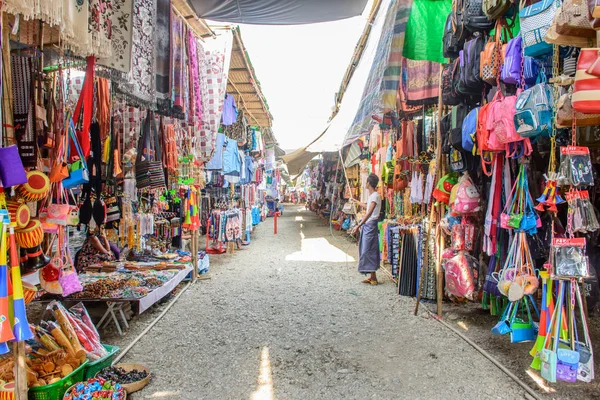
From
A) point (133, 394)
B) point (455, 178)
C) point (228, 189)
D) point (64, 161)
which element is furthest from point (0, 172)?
point (228, 189)

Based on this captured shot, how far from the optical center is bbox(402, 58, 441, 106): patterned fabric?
4.91 m

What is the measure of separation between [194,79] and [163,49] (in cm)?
74

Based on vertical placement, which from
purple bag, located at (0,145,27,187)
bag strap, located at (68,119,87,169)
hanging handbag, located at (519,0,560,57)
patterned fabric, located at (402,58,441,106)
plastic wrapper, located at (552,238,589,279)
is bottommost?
plastic wrapper, located at (552,238,589,279)

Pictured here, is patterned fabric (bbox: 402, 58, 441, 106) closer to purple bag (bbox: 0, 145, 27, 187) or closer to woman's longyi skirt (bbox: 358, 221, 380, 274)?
woman's longyi skirt (bbox: 358, 221, 380, 274)

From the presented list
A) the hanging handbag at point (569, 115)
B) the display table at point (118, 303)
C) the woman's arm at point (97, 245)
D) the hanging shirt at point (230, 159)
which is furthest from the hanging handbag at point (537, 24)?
the hanging shirt at point (230, 159)

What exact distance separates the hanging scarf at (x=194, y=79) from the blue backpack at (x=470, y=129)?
287 centimetres

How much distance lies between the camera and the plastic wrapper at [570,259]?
2.46 m

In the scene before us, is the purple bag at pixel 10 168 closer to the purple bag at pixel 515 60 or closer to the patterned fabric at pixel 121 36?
the patterned fabric at pixel 121 36

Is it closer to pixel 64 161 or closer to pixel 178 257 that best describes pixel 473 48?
pixel 64 161

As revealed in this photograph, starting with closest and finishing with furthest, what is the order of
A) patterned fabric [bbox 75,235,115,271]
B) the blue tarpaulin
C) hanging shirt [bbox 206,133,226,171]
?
the blue tarpaulin
patterned fabric [bbox 75,235,115,271]
hanging shirt [bbox 206,133,226,171]

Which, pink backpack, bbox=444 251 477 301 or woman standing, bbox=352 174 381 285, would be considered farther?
woman standing, bbox=352 174 381 285

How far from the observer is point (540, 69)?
9.15 ft

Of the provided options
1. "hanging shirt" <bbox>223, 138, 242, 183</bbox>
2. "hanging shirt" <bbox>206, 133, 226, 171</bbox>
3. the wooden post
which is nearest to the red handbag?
the wooden post

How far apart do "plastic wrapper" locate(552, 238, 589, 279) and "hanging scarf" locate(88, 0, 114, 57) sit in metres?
3.24
